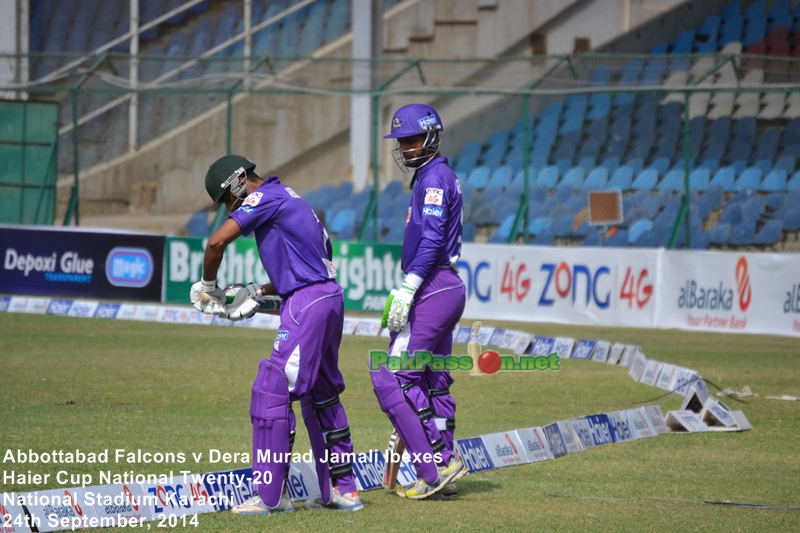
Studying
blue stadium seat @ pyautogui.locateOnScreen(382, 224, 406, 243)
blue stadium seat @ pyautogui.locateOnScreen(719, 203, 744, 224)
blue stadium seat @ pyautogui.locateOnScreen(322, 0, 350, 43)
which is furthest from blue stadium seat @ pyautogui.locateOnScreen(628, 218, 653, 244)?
blue stadium seat @ pyautogui.locateOnScreen(322, 0, 350, 43)

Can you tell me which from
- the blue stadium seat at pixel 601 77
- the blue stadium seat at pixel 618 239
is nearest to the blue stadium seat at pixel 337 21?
the blue stadium seat at pixel 601 77

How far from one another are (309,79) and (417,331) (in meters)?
21.2

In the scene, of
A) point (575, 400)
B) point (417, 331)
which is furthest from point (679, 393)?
point (417, 331)

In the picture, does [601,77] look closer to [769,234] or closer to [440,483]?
[769,234]

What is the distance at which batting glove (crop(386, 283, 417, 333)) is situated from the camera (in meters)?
6.74

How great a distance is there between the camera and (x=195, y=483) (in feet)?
20.2

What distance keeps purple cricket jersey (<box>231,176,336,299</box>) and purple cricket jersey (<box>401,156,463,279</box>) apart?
2.46 feet

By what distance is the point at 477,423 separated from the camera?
9.45 metres

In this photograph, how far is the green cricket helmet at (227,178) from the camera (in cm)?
634

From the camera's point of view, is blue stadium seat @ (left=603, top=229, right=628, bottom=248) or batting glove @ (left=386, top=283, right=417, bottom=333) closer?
batting glove @ (left=386, top=283, right=417, bottom=333)

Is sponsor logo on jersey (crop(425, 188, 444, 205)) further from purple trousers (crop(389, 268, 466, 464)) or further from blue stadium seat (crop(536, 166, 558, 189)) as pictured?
blue stadium seat (crop(536, 166, 558, 189))

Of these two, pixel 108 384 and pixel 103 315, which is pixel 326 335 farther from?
pixel 103 315

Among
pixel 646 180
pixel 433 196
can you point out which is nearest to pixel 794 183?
pixel 646 180

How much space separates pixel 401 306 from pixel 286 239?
2.94ft
